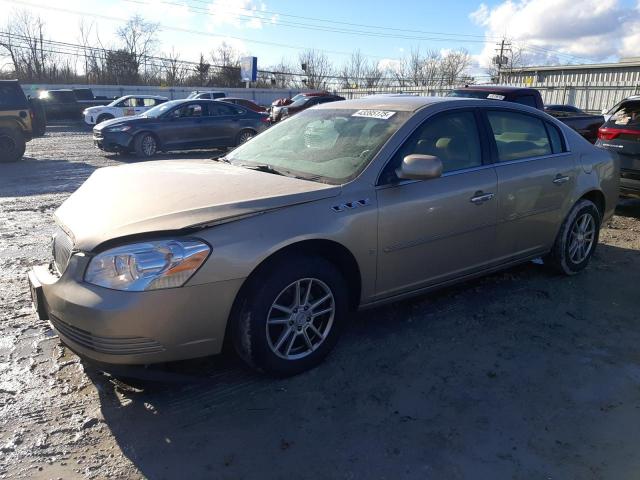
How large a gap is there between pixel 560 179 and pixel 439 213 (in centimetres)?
161

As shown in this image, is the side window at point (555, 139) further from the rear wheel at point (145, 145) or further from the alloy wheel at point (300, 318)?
the rear wheel at point (145, 145)

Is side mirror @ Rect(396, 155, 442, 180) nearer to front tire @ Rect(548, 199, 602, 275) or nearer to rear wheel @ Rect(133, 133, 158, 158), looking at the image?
front tire @ Rect(548, 199, 602, 275)

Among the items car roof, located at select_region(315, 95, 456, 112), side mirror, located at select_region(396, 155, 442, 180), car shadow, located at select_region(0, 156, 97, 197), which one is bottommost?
car shadow, located at select_region(0, 156, 97, 197)

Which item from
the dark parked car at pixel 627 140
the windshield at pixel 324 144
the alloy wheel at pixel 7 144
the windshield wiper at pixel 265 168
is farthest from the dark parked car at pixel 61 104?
the windshield wiper at pixel 265 168

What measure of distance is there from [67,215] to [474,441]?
2.62m

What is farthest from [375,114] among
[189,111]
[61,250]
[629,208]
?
[189,111]

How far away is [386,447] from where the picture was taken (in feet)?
8.48

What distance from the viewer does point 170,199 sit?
304 cm

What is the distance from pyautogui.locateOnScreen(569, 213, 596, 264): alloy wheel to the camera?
4930 millimetres

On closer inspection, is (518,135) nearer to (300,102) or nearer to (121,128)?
(121,128)

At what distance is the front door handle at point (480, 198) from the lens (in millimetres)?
3871

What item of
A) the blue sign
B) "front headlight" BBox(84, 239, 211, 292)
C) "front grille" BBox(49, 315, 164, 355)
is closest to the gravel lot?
"front grille" BBox(49, 315, 164, 355)

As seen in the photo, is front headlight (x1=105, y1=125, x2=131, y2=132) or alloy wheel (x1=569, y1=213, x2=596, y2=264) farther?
front headlight (x1=105, y1=125, x2=131, y2=132)

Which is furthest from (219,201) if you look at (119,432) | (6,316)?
(6,316)
